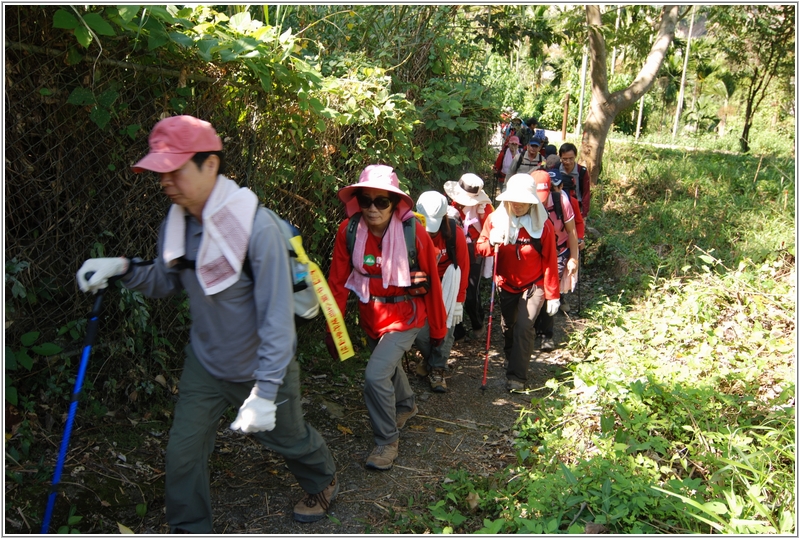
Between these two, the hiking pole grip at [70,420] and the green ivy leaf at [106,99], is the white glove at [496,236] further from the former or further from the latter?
the hiking pole grip at [70,420]

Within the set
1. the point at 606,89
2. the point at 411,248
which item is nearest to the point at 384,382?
the point at 411,248

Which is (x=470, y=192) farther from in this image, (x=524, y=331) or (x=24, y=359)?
(x=24, y=359)

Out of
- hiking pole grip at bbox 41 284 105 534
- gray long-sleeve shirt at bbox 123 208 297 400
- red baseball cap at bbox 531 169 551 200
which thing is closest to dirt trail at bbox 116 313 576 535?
hiking pole grip at bbox 41 284 105 534

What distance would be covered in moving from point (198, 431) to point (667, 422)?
9.47ft

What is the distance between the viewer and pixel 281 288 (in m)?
2.94

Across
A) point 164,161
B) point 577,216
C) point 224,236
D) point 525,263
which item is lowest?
point 525,263

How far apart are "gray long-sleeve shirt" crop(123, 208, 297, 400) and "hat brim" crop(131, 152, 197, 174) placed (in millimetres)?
343

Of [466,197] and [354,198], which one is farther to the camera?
[466,197]

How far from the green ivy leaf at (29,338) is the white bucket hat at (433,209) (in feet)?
9.85

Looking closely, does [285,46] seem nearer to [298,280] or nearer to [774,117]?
[298,280]

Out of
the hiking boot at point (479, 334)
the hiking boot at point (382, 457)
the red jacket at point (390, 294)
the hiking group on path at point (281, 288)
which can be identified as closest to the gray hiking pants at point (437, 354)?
the hiking group on path at point (281, 288)

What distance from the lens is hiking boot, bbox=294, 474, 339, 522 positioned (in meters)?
3.83

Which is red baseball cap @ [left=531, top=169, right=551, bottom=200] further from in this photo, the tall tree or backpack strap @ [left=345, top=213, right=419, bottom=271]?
the tall tree

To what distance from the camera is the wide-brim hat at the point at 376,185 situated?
14.0 feet
